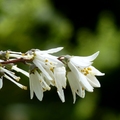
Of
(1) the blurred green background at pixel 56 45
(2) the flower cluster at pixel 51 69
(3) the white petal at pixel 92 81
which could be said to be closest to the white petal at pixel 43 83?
(2) the flower cluster at pixel 51 69

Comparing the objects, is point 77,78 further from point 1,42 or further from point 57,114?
point 57,114

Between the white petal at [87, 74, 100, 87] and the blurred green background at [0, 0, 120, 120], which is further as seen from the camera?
the blurred green background at [0, 0, 120, 120]

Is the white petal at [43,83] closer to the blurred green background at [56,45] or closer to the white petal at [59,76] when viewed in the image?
the white petal at [59,76]

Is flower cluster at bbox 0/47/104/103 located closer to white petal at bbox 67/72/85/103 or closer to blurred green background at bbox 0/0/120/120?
white petal at bbox 67/72/85/103

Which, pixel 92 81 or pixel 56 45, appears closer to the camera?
pixel 92 81

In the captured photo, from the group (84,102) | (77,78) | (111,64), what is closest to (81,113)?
(84,102)

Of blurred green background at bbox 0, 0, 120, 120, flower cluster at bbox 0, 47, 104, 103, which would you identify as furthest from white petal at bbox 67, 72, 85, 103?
blurred green background at bbox 0, 0, 120, 120

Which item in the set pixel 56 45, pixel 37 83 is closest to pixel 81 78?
pixel 37 83

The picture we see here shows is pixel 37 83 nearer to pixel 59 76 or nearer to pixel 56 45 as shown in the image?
pixel 59 76

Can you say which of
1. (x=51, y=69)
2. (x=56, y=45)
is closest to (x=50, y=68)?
(x=51, y=69)
